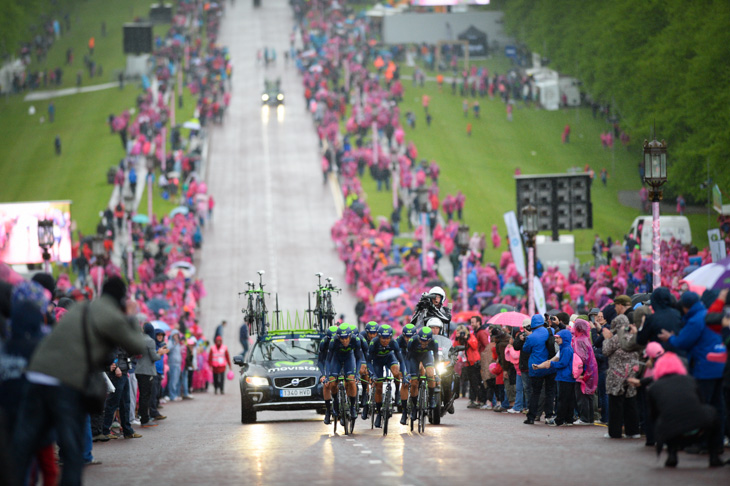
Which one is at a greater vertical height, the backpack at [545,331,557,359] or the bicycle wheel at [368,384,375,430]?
the backpack at [545,331,557,359]

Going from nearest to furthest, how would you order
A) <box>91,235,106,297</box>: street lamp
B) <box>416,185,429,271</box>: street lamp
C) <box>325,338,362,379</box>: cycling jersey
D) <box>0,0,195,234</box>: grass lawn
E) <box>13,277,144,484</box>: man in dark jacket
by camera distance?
<box>13,277,144,484</box>: man in dark jacket → <box>325,338,362,379</box>: cycling jersey → <box>91,235,106,297</box>: street lamp → <box>416,185,429,271</box>: street lamp → <box>0,0,195,234</box>: grass lawn

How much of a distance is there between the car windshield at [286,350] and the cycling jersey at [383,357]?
395 cm

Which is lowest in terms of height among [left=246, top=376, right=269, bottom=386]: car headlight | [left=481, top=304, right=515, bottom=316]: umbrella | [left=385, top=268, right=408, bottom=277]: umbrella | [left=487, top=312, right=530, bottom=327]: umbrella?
[left=246, top=376, right=269, bottom=386]: car headlight

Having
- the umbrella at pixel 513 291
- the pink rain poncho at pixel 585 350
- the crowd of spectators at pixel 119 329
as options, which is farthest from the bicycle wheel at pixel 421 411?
the umbrella at pixel 513 291

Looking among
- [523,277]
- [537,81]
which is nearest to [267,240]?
[523,277]

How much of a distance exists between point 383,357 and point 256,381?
143 inches

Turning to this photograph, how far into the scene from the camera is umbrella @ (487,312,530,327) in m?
25.9

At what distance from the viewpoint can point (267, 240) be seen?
204ft

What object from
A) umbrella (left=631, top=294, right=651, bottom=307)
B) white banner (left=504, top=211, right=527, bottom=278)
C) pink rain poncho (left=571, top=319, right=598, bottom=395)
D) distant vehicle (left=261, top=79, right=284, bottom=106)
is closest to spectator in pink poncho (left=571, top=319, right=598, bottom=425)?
pink rain poncho (left=571, top=319, right=598, bottom=395)

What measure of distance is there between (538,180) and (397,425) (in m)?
27.0

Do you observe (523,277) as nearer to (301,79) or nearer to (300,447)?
(300,447)

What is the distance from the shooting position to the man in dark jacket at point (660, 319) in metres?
15.9

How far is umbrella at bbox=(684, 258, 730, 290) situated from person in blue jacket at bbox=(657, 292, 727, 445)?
2.78 ft

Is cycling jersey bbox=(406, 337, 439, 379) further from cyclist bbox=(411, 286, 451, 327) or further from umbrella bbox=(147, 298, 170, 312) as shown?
umbrella bbox=(147, 298, 170, 312)
